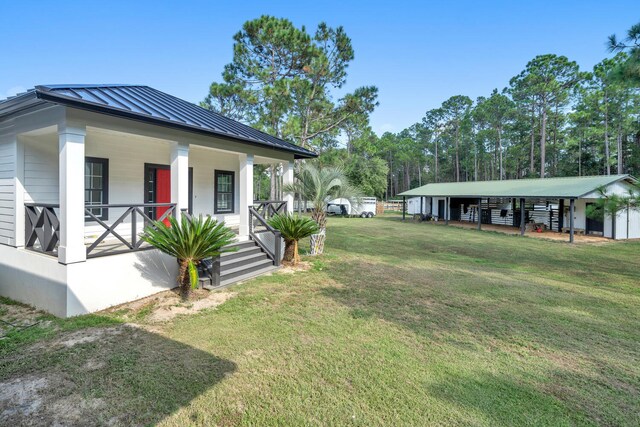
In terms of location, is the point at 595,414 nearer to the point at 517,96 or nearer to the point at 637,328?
the point at 637,328

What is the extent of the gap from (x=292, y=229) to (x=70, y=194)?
4.63 metres

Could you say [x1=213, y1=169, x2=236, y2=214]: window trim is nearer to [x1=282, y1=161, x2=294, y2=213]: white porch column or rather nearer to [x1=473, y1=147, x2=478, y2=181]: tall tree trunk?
[x1=282, y1=161, x2=294, y2=213]: white porch column

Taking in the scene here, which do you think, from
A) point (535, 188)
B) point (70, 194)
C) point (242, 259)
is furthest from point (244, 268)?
point (535, 188)

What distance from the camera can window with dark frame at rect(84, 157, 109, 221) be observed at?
6.73 metres

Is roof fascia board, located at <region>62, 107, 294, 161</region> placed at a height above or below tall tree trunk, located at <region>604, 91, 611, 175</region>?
Result: below

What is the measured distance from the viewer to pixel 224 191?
9.94 m

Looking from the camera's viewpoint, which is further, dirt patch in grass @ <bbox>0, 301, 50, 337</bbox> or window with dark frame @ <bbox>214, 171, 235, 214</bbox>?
window with dark frame @ <bbox>214, 171, 235, 214</bbox>

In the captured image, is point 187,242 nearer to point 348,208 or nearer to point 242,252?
point 242,252

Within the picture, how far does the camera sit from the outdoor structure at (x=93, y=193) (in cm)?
454

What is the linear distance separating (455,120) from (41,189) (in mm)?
55745

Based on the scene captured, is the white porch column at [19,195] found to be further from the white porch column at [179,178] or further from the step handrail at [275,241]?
the step handrail at [275,241]

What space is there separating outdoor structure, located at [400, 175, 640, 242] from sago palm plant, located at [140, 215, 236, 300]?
43.8 feet

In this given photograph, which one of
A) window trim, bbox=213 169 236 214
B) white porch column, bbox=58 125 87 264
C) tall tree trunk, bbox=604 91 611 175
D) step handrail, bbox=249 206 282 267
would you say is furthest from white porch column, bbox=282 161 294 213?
tall tree trunk, bbox=604 91 611 175

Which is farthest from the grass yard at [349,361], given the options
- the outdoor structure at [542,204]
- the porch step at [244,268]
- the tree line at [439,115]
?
the outdoor structure at [542,204]
